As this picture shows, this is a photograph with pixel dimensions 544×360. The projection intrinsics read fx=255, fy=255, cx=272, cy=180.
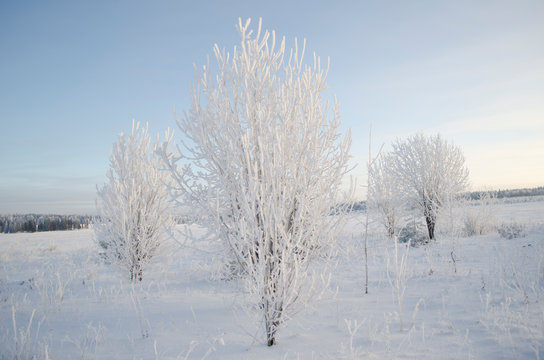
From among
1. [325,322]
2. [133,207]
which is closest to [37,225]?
[133,207]

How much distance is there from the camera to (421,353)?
262cm

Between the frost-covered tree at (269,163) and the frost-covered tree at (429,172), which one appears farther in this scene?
the frost-covered tree at (429,172)

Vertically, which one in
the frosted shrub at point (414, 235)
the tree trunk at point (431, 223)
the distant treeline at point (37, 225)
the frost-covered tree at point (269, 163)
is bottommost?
the distant treeline at point (37, 225)

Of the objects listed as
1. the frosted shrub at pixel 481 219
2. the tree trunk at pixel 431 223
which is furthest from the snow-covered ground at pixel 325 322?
the frosted shrub at pixel 481 219

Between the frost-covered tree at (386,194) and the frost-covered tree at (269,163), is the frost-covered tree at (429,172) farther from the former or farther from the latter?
the frost-covered tree at (269,163)

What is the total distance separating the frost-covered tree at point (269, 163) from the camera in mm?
2791

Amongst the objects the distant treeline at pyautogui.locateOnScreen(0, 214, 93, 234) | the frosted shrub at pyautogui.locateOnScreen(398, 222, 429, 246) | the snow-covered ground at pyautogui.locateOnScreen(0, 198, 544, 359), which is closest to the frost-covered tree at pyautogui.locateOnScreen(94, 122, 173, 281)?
the snow-covered ground at pyautogui.locateOnScreen(0, 198, 544, 359)

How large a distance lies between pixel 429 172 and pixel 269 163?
11.8m

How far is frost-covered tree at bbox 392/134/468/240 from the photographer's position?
11.8m

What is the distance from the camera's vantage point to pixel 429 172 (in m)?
11.9

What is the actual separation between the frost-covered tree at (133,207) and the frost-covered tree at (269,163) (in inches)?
134

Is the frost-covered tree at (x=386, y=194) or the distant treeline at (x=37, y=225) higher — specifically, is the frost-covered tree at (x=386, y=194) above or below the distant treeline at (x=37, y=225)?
above

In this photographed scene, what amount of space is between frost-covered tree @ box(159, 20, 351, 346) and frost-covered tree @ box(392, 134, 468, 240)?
10600mm

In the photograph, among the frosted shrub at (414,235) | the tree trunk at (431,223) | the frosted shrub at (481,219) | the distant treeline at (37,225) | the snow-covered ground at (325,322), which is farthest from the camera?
the distant treeline at (37,225)
